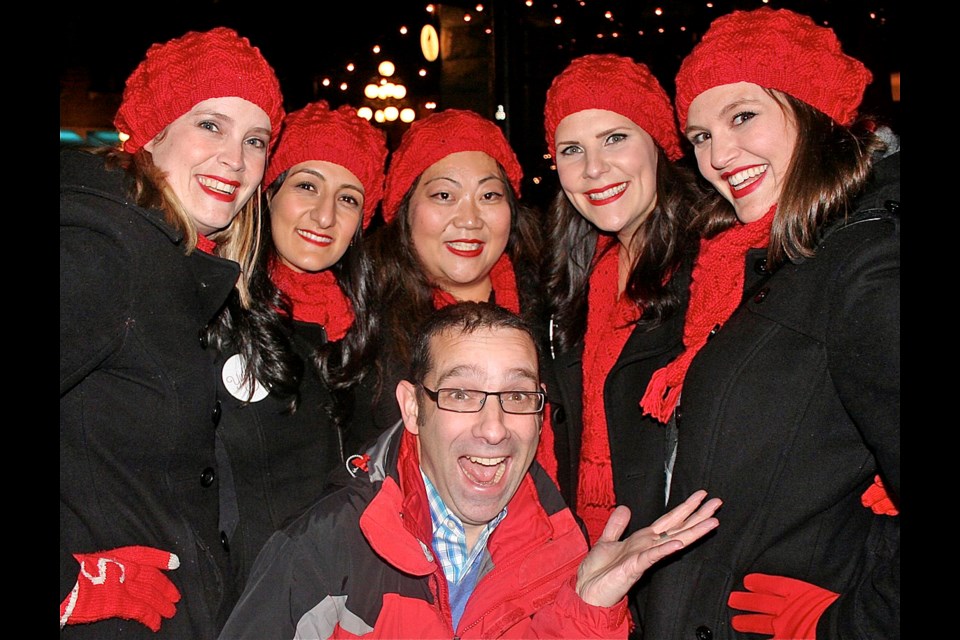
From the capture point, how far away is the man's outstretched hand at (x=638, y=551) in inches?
93.3

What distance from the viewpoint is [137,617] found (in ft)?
A: 7.99

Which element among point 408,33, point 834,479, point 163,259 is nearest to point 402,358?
point 163,259

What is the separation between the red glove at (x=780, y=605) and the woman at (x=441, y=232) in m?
1.89

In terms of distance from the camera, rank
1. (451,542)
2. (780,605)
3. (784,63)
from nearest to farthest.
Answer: (780,605)
(784,63)
(451,542)

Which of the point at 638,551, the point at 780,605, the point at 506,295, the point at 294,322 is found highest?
the point at 506,295

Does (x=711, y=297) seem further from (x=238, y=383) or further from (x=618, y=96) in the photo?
(x=238, y=383)

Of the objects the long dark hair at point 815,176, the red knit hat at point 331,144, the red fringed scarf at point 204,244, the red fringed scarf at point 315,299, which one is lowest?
the red fringed scarf at point 315,299

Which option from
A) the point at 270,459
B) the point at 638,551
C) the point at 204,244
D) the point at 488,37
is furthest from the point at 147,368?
the point at 488,37

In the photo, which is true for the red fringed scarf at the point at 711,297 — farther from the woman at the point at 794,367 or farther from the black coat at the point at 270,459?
the black coat at the point at 270,459

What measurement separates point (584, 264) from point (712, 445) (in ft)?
5.54

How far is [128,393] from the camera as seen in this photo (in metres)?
2.48

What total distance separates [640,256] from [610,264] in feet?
0.78

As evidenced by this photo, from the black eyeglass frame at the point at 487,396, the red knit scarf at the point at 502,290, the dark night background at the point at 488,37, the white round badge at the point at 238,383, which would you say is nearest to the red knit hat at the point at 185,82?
the white round badge at the point at 238,383

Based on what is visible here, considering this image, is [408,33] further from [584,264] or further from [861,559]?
[861,559]
